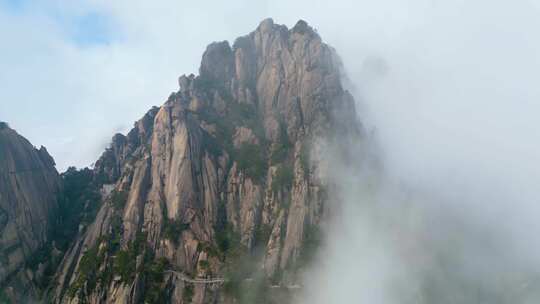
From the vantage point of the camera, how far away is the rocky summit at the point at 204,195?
145m

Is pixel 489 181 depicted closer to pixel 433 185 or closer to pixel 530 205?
pixel 530 205

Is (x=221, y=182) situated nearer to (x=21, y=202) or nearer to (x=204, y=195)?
(x=204, y=195)

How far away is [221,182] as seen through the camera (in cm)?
16375

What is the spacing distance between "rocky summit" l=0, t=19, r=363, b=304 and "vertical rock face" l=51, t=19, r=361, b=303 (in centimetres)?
39

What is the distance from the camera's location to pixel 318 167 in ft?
522

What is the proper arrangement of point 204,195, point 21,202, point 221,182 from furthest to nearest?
point 221,182 < point 204,195 < point 21,202

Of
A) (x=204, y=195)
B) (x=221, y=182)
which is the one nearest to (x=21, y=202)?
(x=204, y=195)

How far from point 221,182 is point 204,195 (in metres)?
7.61

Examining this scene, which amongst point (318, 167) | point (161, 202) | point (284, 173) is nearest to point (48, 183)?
point (161, 202)

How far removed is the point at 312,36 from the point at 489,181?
8645cm

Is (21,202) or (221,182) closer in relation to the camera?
(21,202)

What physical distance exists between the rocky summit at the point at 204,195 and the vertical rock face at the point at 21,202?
337mm

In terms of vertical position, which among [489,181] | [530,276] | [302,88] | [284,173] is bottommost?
[530,276]

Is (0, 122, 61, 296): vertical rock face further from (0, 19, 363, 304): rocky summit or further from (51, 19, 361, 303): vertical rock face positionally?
(51, 19, 361, 303): vertical rock face
